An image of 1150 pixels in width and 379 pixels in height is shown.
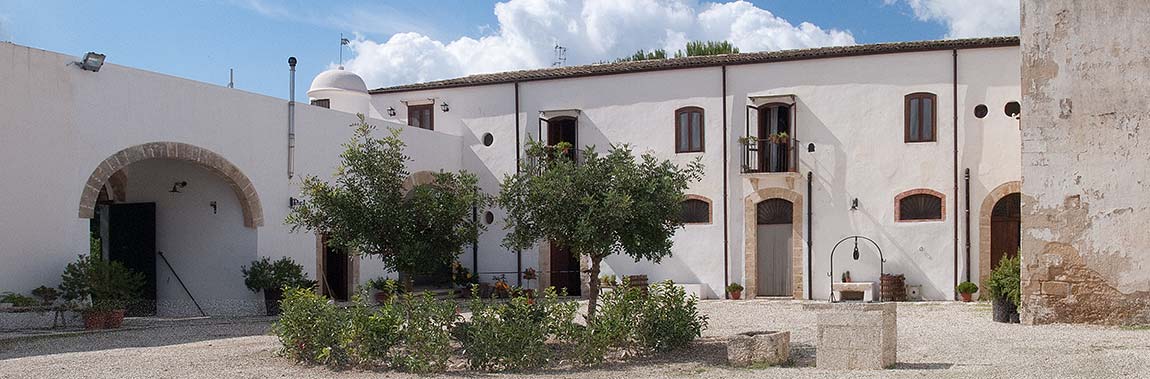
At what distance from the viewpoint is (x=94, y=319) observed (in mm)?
14297

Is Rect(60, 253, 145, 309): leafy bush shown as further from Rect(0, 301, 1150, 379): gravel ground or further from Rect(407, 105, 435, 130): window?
Rect(407, 105, 435, 130): window

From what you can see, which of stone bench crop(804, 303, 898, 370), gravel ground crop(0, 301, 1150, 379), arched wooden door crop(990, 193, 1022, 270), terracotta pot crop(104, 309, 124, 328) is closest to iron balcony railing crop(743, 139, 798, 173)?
arched wooden door crop(990, 193, 1022, 270)

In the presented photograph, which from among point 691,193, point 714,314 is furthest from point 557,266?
point 714,314

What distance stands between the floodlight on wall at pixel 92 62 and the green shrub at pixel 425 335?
6831 mm

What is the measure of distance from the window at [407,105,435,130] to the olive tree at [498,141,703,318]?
1181 cm

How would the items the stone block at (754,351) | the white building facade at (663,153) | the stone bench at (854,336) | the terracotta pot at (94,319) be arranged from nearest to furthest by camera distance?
the stone bench at (854,336)
the stone block at (754,351)
the terracotta pot at (94,319)
the white building facade at (663,153)

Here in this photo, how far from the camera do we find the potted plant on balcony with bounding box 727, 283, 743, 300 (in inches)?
818

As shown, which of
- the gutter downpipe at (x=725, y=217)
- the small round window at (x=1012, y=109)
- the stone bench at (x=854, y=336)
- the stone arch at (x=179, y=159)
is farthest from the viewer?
the gutter downpipe at (x=725, y=217)

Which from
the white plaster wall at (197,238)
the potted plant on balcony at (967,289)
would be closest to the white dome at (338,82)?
the white plaster wall at (197,238)

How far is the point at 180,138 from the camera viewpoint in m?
16.2

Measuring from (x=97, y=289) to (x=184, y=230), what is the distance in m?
3.95

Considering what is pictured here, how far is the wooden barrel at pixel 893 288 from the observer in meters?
19.4

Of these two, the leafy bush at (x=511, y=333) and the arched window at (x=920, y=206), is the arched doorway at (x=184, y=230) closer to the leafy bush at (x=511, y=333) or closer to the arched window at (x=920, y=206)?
the leafy bush at (x=511, y=333)

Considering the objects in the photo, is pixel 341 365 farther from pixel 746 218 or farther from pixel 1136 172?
pixel 746 218
